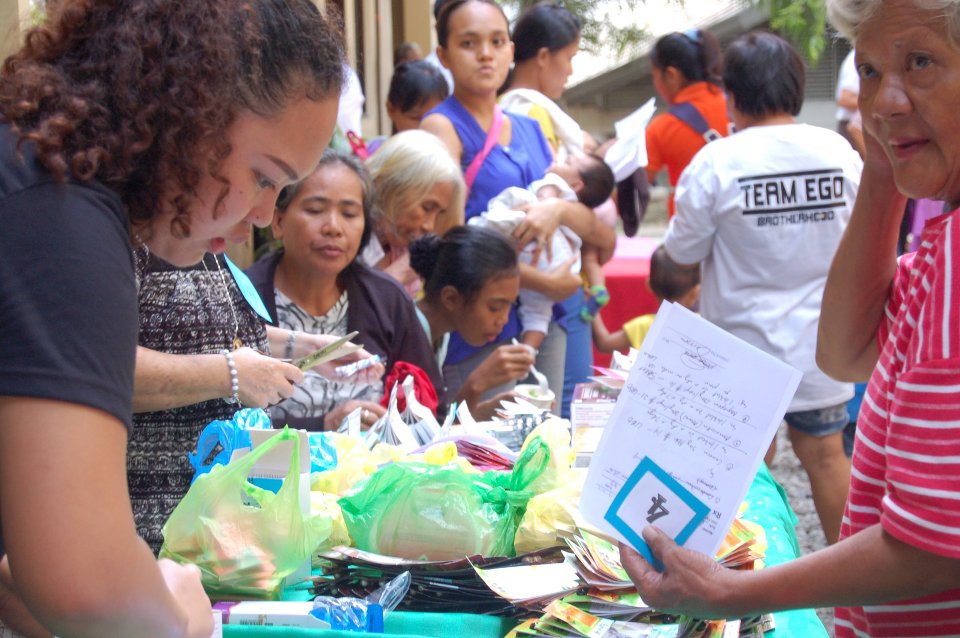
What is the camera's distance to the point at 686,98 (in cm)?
541

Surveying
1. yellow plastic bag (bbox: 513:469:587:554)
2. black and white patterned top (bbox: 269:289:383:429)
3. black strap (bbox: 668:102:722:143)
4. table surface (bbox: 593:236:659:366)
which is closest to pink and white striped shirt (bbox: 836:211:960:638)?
yellow plastic bag (bbox: 513:469:587:554)

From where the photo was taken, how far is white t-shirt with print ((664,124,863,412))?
3.64 m

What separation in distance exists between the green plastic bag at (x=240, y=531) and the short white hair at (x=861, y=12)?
1017 millimetres

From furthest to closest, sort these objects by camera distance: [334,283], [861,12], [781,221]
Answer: [781,221] < [334,283] < [861,12]

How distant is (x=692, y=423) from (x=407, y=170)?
2.27m

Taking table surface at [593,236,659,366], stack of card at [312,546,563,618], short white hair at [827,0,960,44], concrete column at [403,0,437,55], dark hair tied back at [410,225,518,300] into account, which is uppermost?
concrete column at [403,0,437,55]

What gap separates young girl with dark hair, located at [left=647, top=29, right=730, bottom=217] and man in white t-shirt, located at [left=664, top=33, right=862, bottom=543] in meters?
1.45

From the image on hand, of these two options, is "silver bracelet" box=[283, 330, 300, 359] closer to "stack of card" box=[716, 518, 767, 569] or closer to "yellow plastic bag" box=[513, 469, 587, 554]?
"yellow plastic bag" box=[513, 469, 587, 554]

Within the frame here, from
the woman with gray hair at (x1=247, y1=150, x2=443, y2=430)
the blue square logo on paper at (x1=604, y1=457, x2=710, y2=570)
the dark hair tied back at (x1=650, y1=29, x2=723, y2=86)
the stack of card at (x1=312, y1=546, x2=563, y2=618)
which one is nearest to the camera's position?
the blue square logo on paper at (x1=604, y1=457, x2=710, y2=570)

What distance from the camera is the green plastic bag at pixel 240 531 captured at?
155 centimetres

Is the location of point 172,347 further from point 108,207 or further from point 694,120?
point 694,120

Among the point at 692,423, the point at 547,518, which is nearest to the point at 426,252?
the point at 547,518

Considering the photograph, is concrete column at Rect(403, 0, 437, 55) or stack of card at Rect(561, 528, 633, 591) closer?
stack of card at Rect(561, 528, 633, 591)

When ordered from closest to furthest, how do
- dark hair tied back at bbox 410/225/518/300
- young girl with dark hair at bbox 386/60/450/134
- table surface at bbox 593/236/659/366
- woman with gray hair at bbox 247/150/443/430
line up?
woman with gray hair at bbox 247/150/443/430 < dark hair tied back at bbox 410/225/518/300 < young girl with dark hair at bbox 386/60/450/134 < table surface at bbox 593/236/659/366
